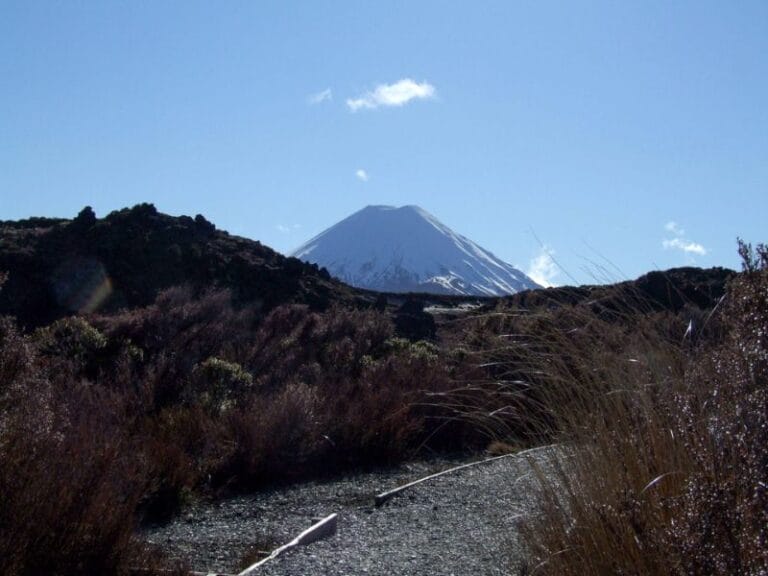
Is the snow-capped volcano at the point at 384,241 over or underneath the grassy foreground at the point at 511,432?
over

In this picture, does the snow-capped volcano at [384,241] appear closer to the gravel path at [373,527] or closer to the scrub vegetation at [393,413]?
the scrub vegetation at [393,413]

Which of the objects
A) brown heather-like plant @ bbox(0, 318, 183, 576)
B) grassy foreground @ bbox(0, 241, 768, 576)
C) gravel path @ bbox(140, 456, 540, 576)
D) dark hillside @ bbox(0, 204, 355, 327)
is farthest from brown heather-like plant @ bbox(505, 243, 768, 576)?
dark hillside @ bbox(0, 204, 355, 327)

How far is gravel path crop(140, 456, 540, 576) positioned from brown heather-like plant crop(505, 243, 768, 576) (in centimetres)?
101

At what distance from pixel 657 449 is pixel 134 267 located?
75.1 ft

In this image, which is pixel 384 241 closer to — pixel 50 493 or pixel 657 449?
pixel 50 493

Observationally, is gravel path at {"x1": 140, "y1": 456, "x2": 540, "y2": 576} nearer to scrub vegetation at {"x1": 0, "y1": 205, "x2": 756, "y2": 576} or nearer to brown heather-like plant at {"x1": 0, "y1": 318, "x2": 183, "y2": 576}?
scrub vegetation at {"x1": 0, "y1": 205, "x2": 756, "y2": 576}

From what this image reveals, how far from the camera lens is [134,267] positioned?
83.7 ft

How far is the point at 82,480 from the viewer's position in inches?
242

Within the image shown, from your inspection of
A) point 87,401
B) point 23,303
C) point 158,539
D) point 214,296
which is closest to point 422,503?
point 158,539

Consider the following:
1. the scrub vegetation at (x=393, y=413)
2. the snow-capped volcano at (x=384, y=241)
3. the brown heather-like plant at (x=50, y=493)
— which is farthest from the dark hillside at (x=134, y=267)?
the snow-capped volcano at (x=384, y=241)

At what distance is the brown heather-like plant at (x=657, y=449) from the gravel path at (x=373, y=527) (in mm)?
1008

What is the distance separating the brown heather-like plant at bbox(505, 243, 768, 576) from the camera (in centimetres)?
325

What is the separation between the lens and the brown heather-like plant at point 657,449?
3252mm

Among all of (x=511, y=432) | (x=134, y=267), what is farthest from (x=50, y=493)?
(x=134, y=267)
